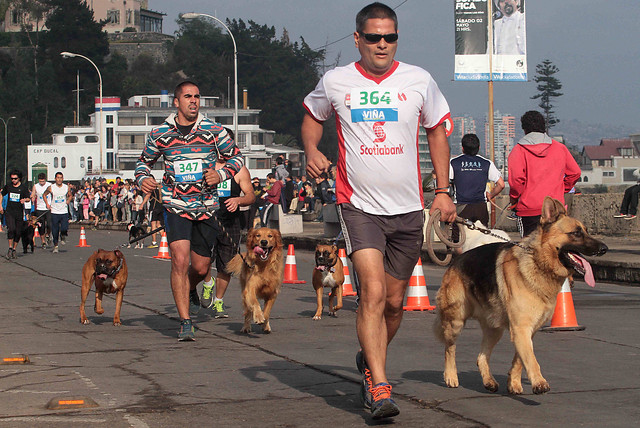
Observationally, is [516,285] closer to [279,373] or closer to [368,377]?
[368,377]

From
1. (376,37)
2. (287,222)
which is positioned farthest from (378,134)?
(287,222)

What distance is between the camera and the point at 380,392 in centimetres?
515

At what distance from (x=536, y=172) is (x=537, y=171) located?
0.5 inches

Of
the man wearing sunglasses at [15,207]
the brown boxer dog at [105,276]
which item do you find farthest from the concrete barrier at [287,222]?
the brown boxer dog at [105,276]

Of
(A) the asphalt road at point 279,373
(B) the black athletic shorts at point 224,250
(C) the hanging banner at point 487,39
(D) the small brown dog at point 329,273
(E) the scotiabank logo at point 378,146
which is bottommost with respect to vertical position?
(A) the asphalt road at point 279,373

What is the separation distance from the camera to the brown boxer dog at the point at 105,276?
411 inches

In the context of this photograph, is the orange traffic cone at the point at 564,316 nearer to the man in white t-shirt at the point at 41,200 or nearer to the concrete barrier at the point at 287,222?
the man in white t-shirt at the point at 41,200

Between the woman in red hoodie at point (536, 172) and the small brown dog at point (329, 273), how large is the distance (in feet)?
7.88

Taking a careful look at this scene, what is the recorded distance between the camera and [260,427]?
5164 mm

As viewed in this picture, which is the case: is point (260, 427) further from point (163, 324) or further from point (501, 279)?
point (163, 324)

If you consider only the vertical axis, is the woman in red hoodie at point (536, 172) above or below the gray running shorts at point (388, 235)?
above

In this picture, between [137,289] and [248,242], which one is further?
[137,289]

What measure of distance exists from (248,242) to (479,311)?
381cm

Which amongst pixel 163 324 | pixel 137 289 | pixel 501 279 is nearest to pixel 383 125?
pixel 501 279
